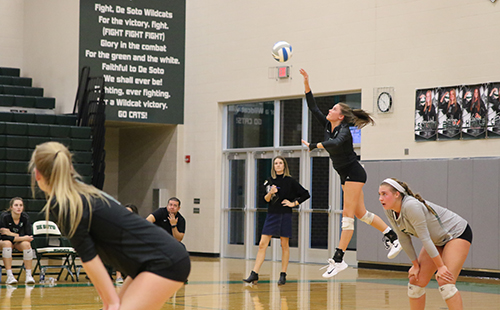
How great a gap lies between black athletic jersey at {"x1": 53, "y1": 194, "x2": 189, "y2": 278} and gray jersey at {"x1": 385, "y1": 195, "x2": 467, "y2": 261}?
2.68 metres

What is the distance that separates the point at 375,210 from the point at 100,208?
10847mm

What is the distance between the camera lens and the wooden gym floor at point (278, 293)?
7.92m

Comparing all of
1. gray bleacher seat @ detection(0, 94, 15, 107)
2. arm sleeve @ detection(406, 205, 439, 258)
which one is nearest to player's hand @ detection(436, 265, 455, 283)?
arm sleeve @ detection(406, 205, 439, 258)

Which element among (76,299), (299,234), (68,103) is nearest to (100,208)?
(76,299)

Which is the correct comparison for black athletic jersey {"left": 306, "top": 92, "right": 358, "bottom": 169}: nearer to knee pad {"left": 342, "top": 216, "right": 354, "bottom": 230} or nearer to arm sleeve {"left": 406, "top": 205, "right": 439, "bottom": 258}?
knee pad {"left": 342, "top": 216, "right": 354, "bottom": 230}

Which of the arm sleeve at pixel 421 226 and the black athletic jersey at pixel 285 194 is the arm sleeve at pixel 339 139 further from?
the black athletic jersey at pixel 285 194

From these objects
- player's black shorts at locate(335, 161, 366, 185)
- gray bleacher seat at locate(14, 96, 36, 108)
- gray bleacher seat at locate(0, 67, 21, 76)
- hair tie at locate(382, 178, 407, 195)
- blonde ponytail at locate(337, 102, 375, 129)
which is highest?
gray bleacher seat at locate(0, 67, 21, 76)

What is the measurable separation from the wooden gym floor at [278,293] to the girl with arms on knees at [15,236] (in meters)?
0.32

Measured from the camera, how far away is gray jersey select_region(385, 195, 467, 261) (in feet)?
17.4

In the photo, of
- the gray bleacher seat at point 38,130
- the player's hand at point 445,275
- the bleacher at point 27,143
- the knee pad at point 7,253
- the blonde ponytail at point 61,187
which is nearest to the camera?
the blonde ponytail at point 61,187

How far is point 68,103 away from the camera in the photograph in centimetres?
1606

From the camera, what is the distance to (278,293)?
30.2 ft

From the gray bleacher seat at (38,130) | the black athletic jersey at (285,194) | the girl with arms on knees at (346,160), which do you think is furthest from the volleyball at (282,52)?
the gray bleacher seat at (38,130)

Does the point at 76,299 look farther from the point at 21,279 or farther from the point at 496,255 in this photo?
the point at 496,255
